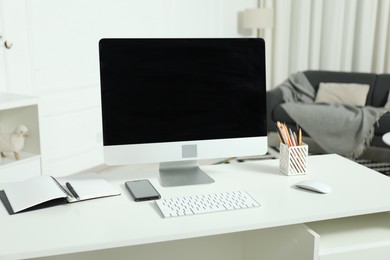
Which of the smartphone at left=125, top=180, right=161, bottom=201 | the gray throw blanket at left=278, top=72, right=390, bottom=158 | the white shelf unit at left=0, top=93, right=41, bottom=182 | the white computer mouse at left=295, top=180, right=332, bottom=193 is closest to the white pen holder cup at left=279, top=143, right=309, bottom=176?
the white computer mouse at left=295, top=180, right=332, bottom=193

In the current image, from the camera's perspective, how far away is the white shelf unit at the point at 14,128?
2621 mm

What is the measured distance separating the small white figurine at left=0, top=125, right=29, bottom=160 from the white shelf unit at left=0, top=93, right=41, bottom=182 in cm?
5

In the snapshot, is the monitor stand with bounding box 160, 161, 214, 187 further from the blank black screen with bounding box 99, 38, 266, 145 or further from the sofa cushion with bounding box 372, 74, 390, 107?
the sofa cushion with bounding box 372, 74, 390, 107

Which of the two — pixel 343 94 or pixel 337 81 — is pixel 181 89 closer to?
pixel 343 94

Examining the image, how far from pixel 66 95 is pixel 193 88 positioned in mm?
2368

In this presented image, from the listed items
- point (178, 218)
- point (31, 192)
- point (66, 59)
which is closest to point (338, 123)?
point (66, 59)

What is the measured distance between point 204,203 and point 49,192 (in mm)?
450

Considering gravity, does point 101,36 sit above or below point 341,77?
above

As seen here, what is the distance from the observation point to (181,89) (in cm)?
159

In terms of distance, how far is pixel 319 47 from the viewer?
17.5ft

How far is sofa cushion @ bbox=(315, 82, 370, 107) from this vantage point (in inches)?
183

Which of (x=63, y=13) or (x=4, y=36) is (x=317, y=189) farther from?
(x=63, y=13)

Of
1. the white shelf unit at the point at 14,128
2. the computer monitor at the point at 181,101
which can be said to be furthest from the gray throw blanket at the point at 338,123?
the computer monitor at the point at 181,101

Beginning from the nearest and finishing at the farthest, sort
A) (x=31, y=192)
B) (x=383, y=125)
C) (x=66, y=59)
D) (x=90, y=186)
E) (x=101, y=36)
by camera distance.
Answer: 1. (x=31, y=192)
2. (x=90, y=186)
3. (x=66, y=59)
4. (x=101, y=36)
5. (x=383, y=125)
